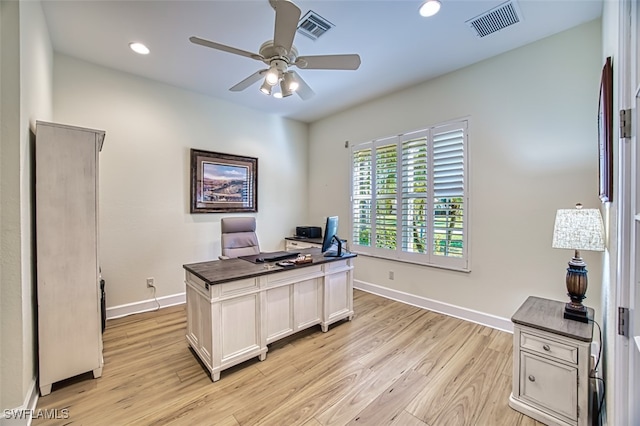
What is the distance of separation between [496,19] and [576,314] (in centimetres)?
244

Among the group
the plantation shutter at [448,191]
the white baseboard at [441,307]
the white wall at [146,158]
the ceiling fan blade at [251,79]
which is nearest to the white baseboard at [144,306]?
the white wall at [146,158]

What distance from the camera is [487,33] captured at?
250 cm

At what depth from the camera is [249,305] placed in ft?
7.37

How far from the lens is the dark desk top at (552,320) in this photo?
1599mm

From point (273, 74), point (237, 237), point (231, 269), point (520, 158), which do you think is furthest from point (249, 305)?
point (520, 158)

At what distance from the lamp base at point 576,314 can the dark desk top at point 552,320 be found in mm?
28

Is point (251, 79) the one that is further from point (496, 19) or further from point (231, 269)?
point (496, 19)

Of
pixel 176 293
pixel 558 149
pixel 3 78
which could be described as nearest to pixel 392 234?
pixel 558 149

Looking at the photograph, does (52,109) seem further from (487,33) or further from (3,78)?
(487,33)

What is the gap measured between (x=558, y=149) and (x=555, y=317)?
1.62 meters

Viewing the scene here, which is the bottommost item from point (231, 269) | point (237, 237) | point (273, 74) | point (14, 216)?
point (231, 269)

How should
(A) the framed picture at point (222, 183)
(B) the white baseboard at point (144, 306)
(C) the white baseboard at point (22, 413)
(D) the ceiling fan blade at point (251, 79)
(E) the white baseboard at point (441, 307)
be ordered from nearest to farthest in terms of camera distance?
(C) the white baseboard at point (22, 413)
(D) the ceiling fan blade at point (251, 79)
(E) the white baseboard at point (441, 307)
(B) the white baseboard at point (144, 306)
(A) the framed picture at point (222, 183)

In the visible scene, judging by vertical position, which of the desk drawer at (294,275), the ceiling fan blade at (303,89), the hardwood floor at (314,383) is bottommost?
the hardwood floor at (314,383)

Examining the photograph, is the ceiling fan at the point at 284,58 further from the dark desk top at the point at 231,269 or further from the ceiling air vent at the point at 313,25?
the dark desk top at the point at 231,269
